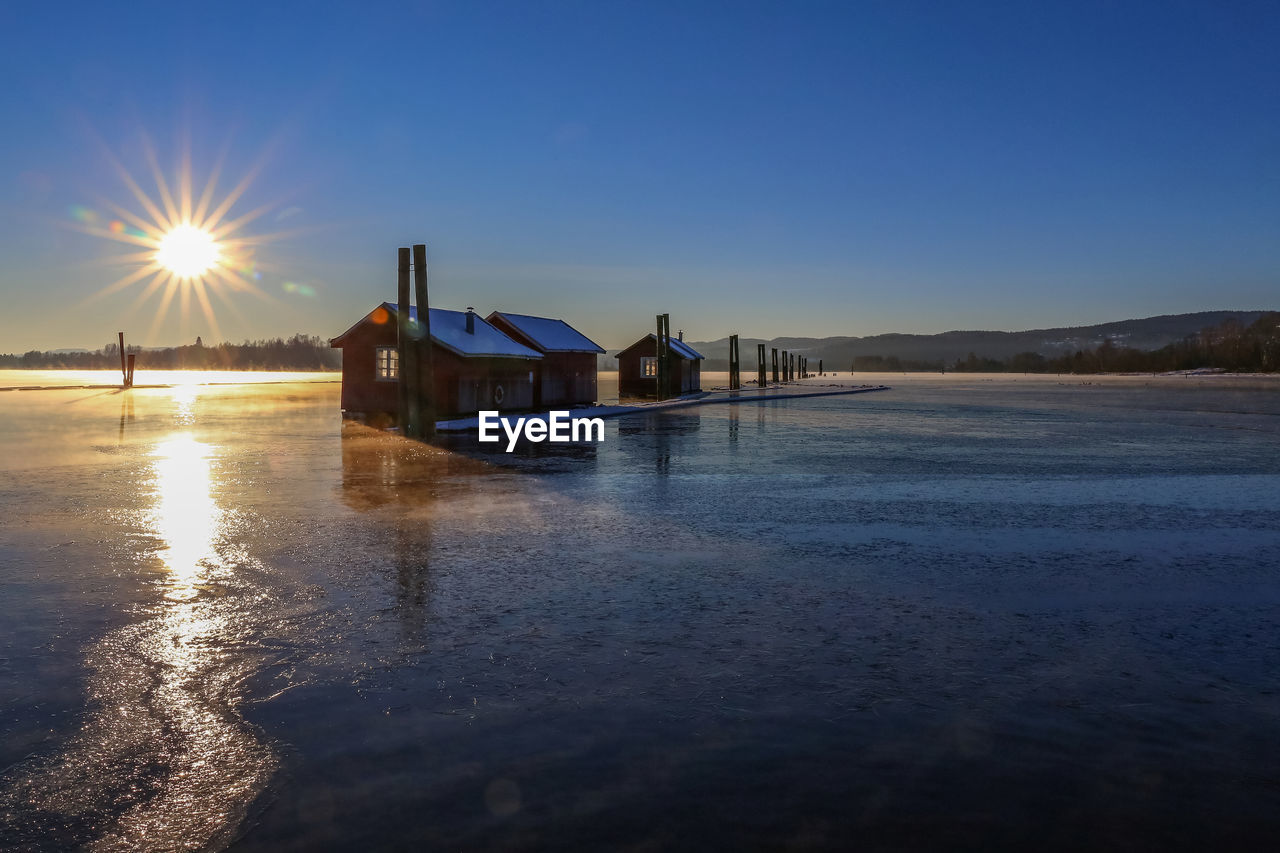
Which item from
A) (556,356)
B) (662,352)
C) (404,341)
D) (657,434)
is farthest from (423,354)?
(662,352)

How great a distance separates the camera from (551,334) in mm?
46781

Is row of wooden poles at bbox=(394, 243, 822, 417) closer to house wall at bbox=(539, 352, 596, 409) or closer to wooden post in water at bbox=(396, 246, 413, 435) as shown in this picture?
wooden post in water at bbox=(396, 246, 413, 435)

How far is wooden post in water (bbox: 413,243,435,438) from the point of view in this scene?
2530 centimetres

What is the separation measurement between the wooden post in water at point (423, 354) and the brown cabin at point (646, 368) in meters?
33.6

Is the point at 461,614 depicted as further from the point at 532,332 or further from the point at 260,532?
the point at 532,332

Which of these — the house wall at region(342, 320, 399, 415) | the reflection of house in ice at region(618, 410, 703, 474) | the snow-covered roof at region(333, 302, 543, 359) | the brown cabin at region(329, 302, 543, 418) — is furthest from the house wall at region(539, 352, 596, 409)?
the house wall at region(342, 320, 399, 415)

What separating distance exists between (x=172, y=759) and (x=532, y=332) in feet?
133

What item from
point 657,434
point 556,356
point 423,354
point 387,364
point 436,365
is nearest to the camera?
point 423,354

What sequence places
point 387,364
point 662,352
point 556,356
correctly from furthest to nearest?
point 662,352
point 556,356
point 387,364

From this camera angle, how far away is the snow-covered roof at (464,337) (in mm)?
34344

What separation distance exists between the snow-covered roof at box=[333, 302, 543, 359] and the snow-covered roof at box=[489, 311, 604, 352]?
135 inches

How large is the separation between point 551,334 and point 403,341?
2079 centimetres

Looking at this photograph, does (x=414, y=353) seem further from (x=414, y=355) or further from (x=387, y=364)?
(x=387, y=364)

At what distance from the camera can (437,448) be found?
77.4ft
